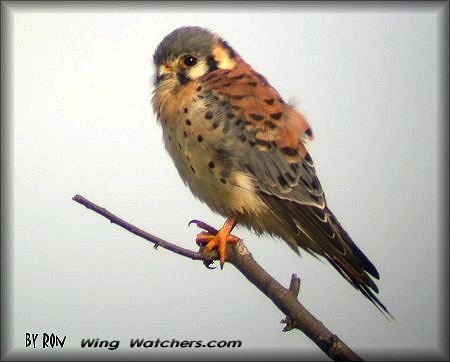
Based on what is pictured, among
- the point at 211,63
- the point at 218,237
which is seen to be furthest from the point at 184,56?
the point at 218,237

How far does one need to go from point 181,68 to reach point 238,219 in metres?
0.63

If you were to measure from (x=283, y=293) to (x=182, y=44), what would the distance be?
109 cm

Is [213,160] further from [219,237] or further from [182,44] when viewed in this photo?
[182,44]

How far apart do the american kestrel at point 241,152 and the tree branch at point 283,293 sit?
233 mm

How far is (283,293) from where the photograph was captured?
1.79 meters

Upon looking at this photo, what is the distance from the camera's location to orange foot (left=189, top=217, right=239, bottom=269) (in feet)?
6.68

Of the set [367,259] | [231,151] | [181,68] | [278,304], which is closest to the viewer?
[278,304]

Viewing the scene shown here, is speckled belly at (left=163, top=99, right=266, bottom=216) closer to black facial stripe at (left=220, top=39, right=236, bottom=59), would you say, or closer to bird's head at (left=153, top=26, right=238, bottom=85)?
bird's head at (left=153, top=26, right=238, bottom=85)

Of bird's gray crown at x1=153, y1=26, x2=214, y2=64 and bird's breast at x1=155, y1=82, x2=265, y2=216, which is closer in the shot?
bird's breast at x1=155, y1=82, x2=265, y2=216

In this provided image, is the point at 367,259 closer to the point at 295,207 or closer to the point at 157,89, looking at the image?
the point at 295,207

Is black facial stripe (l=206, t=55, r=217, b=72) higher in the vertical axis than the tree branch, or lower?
higher

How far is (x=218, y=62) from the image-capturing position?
249cm

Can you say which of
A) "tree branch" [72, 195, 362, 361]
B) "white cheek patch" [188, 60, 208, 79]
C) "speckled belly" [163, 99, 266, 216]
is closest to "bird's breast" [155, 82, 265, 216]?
"speckled belly" [163, 99, 266, 216]

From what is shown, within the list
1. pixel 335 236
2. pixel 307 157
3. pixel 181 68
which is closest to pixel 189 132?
pixel 181 68
